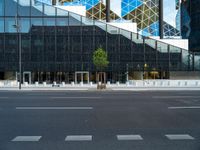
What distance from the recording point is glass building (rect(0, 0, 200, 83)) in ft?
210

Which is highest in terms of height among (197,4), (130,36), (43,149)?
(197,4)

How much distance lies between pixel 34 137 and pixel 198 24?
76.2m

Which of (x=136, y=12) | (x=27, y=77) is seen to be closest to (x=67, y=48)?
(x=27, y=77)

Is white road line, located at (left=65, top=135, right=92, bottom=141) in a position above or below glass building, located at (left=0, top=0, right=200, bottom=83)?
below

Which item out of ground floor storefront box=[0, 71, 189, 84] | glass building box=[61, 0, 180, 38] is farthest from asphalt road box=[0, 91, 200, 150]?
glass building box=[61, 0, 180, 38]

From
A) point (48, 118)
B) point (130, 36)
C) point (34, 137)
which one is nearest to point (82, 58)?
point (130, 36)

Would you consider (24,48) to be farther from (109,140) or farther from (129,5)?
(109,140)

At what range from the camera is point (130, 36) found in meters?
65.2

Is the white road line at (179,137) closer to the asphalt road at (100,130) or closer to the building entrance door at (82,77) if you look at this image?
the asphalt road at (100,130)

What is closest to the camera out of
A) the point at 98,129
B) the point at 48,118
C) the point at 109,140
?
the point at 109,140

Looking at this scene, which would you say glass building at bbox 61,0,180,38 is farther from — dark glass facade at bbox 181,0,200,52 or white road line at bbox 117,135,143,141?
white road line at bbox 117,135,143,141

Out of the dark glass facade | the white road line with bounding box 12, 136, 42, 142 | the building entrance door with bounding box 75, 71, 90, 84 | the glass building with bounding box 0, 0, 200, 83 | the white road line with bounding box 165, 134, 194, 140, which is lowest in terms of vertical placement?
the white road line with bounding box 165, 134, 194, 140

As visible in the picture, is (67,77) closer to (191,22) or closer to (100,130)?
(191,22)

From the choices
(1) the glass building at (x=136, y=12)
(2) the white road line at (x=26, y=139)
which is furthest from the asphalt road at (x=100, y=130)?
(1) the glass building at (x=136, y=12)
